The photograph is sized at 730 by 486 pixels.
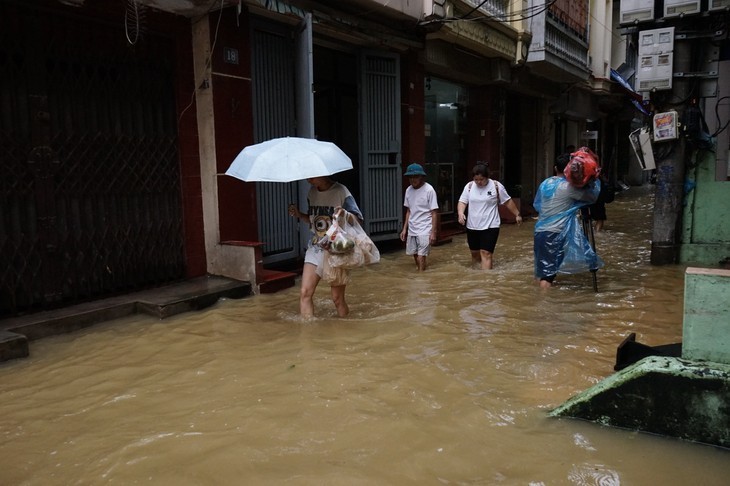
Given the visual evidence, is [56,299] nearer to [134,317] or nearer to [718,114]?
[134,317]

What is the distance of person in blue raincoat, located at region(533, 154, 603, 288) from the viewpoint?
7.08m

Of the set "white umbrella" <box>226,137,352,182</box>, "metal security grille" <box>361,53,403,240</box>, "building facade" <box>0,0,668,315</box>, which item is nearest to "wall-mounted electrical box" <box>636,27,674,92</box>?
"building facade" <box>0,0,668,315</box>

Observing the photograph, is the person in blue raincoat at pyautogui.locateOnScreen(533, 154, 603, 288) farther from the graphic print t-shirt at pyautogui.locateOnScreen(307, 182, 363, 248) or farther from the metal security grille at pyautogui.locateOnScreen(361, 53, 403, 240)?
the metal security grille at pyautogui.locateOnScreen(361, 53, 403, 240)

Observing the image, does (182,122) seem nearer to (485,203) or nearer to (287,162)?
(287,162)

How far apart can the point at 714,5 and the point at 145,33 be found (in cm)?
760

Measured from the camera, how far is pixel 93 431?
3.46 meters

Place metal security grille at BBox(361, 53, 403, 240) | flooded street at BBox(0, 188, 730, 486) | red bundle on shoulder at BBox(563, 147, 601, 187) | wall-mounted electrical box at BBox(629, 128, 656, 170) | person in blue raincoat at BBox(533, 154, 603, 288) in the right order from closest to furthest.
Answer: flooded street at BBox(0, 188, 730, 486)
red bundle on shoulder at BBox(563, 147, 601, 187)
person in blue raincoat at BBox(533, 154, 603, 288)
wall-mounted electrical box at BBox(629, 128, 656, 170)
metal security grille at BBox(361, 53, 403, 240)

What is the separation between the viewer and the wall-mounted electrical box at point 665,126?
27.6 ft

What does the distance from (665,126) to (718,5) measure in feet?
5.66

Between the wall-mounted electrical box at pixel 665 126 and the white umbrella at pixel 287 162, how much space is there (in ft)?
18.7

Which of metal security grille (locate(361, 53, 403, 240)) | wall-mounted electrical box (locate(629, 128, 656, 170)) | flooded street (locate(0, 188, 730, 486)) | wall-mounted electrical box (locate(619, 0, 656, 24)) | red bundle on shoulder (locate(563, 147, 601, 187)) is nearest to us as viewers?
flooded street (locate(0, 188, 730, 486))

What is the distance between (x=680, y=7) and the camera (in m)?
8.23

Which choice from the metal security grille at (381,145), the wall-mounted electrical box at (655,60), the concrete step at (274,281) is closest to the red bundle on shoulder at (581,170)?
the wall-mounted electrical box at (655,60)

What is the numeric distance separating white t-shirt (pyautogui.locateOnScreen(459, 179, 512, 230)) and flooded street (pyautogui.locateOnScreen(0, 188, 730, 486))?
5.53 ft
